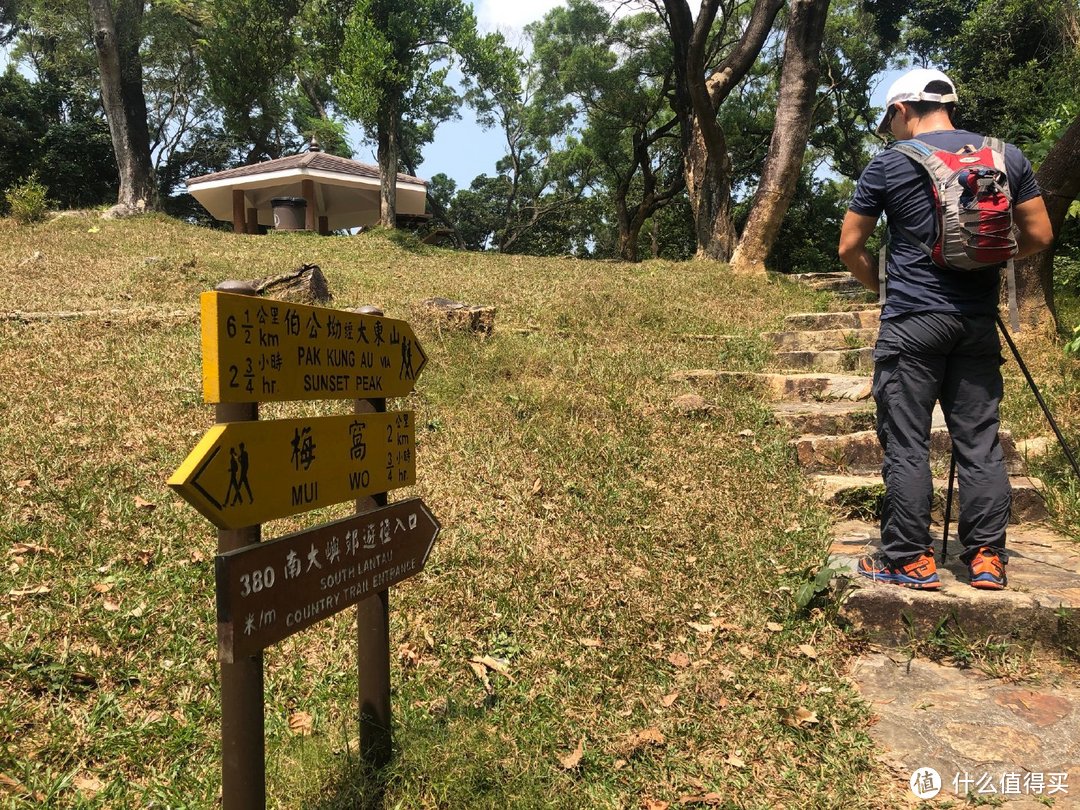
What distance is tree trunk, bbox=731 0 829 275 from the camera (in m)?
11.8

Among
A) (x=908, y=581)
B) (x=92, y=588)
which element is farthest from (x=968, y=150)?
(x=92, y=588)

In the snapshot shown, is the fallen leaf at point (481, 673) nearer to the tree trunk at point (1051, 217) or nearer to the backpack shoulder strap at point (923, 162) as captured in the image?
the backpack shoulder strap at point (923, 162)

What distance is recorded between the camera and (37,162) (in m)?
26.1

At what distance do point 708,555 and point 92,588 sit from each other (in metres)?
3.10

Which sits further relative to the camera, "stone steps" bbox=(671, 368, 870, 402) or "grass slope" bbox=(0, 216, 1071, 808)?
"stone steps" bbox=(671, 368, 870, 402)

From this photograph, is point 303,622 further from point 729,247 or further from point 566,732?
point 729,247

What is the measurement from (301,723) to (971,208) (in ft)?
11.4

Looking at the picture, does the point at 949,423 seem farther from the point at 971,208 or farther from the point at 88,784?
the point at 88,784

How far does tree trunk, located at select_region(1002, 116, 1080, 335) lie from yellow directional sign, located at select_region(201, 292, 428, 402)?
21.0 feet

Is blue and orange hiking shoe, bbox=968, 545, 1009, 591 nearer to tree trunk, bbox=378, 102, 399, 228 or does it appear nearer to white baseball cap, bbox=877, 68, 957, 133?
white baseball cap, bbox=877, 68, 957, 133

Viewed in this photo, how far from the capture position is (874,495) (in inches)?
171

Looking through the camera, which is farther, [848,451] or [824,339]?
[824,339]

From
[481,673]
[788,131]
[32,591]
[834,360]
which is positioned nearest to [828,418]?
[834,360]

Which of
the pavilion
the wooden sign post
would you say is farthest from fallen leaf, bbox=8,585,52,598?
the pavilion
